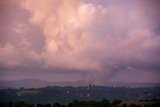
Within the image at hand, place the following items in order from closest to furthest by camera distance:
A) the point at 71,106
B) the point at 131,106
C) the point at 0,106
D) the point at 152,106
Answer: the point at 152,106, the point at 131,106, the point at 0,106, the point at 71,106

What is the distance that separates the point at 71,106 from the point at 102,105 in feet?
28.3

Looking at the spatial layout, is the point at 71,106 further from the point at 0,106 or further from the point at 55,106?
the point at 0,106

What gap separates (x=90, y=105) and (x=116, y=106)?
6.89m

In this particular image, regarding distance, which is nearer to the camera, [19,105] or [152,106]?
[152,106]

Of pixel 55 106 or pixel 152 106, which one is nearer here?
pixel 152 106

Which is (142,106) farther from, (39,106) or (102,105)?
(39,106)

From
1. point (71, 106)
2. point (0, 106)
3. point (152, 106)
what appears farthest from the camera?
point (71, 106)

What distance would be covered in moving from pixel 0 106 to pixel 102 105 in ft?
89.7

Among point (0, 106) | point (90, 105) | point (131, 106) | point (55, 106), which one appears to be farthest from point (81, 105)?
point (0, 106)

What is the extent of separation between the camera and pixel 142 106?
74.8 meters

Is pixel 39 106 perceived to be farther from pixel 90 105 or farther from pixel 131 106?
pixel 131 106

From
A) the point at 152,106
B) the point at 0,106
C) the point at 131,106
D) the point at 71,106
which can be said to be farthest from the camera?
the point at 71,106

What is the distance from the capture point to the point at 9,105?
82.9 metres

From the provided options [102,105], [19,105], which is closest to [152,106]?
[102,105]
